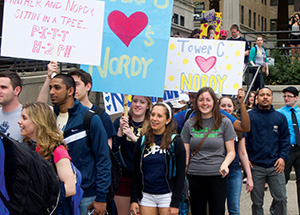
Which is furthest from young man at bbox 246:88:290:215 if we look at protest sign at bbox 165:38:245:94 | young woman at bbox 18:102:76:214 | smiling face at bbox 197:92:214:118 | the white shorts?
young woman at bbox 18:102:76:214

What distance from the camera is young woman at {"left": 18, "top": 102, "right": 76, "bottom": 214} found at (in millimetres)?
4160

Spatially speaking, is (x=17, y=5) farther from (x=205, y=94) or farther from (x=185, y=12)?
(x=185, y=12)

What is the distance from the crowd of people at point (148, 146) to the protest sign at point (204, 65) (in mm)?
313

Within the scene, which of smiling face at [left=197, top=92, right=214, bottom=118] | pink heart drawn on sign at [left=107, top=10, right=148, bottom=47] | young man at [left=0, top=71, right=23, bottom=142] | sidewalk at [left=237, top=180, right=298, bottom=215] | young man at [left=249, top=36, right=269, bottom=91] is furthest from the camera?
young man at [left=249, top=36, right=269, bottom=91]

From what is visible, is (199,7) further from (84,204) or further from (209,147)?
(84,204)

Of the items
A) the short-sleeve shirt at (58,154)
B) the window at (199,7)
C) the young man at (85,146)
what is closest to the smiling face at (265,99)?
the young man at (85,146)

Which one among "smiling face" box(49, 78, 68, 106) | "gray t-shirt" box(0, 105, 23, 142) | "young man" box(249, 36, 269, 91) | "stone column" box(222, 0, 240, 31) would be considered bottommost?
"gray t-shirt" box(0, 105, 23, 142)

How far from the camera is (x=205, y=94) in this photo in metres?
6.34

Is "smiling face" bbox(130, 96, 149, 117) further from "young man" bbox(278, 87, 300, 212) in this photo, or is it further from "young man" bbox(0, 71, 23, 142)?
"young man" bbox(278, 87, 300, 212)

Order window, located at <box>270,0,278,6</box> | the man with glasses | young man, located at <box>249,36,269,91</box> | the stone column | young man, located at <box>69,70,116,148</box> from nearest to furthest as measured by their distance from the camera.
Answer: young man, located at <box>69,70,116,148</box> < the man with glasses < young man, located at <box>249,36,269,91</box> < the stone column < window, located at <box>270,0,278,6</box>

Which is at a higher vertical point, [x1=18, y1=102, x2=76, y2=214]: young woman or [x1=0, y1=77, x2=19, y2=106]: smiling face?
[x1=0, y1=77, x2=19, y2=106]: smiling face

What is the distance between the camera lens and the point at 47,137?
4.21 metres

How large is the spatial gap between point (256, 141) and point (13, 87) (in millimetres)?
3625

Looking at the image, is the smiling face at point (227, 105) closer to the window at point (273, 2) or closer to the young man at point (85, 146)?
the young man at point (85, 146)
